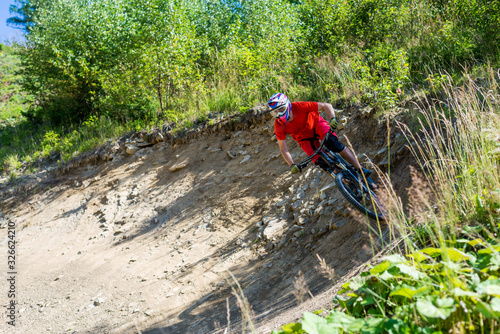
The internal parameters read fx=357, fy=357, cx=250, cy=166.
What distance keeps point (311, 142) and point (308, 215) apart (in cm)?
187

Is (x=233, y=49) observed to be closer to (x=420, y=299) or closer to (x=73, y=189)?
(x=73, y=189)

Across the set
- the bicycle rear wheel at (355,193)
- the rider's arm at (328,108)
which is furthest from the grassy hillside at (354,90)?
the rider's arm at (328,108)

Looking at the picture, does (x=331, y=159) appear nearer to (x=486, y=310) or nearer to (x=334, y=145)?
(x=334, y=145)

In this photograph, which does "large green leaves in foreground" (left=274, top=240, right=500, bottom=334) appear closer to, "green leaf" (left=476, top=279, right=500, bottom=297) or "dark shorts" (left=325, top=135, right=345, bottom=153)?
"green leaf" (left=476, top=279, right=500, bottom=297)

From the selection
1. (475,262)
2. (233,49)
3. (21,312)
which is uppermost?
(233,49)

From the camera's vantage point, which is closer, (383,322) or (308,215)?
(383,322)

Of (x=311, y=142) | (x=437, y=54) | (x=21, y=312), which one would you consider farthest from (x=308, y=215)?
(x=21, y=312)

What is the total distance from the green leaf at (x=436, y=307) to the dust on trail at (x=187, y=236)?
1.23m

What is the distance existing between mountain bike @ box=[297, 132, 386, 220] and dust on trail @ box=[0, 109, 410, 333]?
0.41m

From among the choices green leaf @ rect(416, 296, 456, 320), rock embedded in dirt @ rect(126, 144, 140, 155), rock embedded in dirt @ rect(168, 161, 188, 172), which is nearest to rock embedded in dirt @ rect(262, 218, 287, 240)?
rock embedded in dirt @ rect(168, 161, 188, 172)

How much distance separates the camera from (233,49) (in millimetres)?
11875

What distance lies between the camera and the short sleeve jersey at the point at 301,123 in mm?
5316

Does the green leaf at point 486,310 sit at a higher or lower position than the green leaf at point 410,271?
lower

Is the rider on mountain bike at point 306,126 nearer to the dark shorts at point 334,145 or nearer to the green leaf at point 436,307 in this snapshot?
the dark shorts at point 334,145
